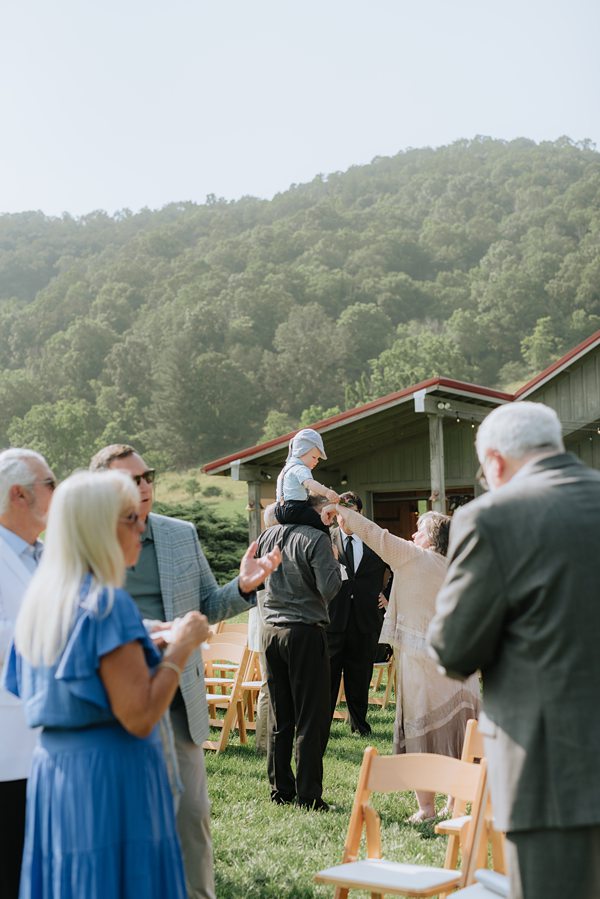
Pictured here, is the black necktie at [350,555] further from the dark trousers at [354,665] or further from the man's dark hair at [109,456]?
the man's dark hair at [109,456]

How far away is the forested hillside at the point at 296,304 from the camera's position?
78625 mm

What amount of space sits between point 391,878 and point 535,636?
1935 mm

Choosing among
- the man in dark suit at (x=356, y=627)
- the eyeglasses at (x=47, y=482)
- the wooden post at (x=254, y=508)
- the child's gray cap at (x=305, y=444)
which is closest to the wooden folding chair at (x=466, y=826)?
the eyeglasses at (x=47, y=482)

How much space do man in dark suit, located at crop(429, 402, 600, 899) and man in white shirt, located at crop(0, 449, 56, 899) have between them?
5.80ft

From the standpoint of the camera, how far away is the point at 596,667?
117 inches

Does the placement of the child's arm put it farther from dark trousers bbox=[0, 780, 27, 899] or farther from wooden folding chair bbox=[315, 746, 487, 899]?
dark trousers bbox=[0, 780, 27, 899]

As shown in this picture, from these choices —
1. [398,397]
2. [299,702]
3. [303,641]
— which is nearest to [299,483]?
[303,641]

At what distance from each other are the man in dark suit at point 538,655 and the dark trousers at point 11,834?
1889mm

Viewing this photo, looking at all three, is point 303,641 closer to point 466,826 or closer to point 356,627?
point 466,826

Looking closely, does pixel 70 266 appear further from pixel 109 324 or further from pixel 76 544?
pixel 76 544

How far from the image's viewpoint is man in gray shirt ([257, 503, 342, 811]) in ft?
23.3

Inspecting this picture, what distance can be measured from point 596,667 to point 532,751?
31 centimetres

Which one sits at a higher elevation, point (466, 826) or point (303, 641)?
point (303, 641)

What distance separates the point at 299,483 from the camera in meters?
7.11
